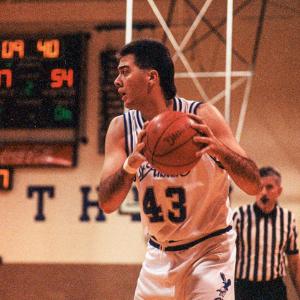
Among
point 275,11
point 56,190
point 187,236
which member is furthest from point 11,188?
point 187,236

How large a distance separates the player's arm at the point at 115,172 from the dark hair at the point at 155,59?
30 centimetres

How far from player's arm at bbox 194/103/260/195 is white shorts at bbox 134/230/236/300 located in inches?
13.1

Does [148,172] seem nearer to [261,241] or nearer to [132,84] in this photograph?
[132,84]

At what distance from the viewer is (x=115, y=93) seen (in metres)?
6.71

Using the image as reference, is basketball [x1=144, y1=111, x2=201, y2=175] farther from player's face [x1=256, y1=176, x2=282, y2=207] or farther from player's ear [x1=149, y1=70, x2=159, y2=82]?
player's face [x1=256, y1=176, x2=282, y2=207]

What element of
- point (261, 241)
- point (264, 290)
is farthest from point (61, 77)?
point (264, 290)

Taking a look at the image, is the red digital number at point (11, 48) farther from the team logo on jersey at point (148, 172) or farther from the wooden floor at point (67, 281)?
the team logo on jersey at point (148, 172)

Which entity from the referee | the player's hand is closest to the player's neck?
the player's hand

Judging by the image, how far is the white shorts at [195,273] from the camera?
272 cm

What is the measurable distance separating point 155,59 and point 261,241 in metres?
2.74

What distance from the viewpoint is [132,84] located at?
9.60 ft

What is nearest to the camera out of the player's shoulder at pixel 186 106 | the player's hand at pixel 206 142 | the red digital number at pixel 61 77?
the player's hand at pixel 206 142

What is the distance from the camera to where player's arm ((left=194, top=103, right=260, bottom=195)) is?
2484 millimetres

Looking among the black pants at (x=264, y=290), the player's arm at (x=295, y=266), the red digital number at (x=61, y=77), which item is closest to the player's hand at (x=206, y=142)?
the black pants at (x=264, y=290)
